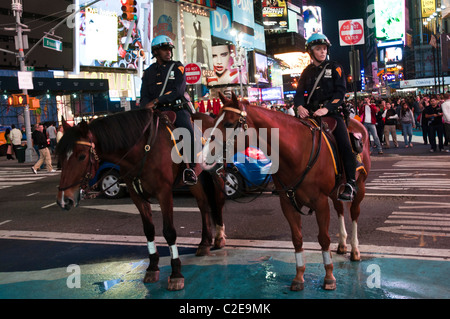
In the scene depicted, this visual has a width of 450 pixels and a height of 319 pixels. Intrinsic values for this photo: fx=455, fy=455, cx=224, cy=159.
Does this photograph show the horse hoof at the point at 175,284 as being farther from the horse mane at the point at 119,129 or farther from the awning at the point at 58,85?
the awning at the point at 58,85

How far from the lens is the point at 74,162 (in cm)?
504

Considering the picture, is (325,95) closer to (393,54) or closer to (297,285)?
(297,285)

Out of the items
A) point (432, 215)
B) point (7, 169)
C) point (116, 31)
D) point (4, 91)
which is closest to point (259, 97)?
point (116, 31)

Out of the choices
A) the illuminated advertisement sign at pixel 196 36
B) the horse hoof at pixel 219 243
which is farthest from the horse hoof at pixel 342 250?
the illuminated advertisement sign at pixel 196 36

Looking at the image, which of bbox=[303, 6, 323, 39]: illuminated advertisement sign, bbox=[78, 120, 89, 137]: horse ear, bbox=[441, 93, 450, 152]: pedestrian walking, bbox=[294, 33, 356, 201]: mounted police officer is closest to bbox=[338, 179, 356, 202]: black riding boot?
bbox=[294, 33, 356, 201]: mounted police officer

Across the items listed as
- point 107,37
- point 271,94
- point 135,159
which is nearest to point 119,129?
point 135,159

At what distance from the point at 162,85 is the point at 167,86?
76 millimetres

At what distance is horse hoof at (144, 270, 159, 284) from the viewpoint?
5.72 meters

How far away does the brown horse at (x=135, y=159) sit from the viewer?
5.05m

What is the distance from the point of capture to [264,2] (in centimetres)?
10981

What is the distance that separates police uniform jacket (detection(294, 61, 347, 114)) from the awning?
29.0 meters

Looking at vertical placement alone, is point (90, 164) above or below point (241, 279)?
above

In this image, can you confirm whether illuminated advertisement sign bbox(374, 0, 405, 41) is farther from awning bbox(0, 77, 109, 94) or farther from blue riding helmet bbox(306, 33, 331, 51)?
blue riding helmet bbox(306, 33, 331, 51)

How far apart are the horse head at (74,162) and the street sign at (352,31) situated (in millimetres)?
15632
